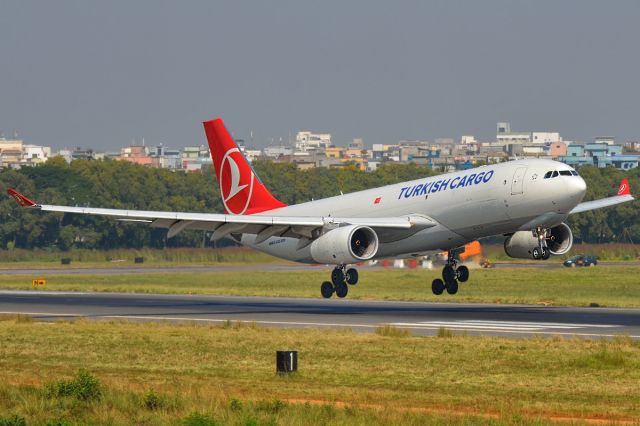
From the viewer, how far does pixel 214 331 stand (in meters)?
45.7

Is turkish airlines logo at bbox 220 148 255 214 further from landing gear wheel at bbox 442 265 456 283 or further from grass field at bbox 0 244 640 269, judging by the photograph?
grass field at bbox 0 244 640 269

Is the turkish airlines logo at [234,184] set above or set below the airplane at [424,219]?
above

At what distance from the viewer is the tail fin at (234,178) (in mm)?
68375

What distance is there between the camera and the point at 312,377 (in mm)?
32844

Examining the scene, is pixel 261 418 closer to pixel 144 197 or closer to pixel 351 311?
pixel 351 311

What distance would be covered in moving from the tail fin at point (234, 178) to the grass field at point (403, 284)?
782 cm

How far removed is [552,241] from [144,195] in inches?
4712

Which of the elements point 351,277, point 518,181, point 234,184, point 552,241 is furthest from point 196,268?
point 518,181

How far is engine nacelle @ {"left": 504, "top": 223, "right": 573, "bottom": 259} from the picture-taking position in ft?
188

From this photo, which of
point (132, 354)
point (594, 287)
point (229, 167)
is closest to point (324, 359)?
point (132, 354)

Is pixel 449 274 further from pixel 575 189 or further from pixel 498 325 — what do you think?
pixel 498 325

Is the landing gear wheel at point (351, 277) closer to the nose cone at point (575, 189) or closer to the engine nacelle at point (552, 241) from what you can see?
the engine nacelle at point (552, 241)

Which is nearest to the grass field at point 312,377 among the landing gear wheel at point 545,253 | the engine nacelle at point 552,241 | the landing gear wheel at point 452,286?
the landing gear wheel at point 545,253

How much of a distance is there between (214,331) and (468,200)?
47.5ft
